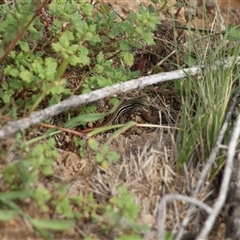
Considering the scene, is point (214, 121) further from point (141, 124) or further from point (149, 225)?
point (149, 225)

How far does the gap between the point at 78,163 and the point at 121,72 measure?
546mm

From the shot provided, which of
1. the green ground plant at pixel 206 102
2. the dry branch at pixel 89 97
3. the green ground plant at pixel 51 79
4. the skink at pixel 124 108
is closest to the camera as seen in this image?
the green ground plant at pixel 51 79

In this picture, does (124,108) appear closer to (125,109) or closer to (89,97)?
(125,109)

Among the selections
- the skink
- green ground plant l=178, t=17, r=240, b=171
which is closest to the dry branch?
green ground plant l=178, t=17, r=240, b=171

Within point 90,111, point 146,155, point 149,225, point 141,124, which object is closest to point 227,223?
point 149,225

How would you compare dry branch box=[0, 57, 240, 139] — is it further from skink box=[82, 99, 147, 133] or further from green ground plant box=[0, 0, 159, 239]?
skink box=[82, 99, 147, 133]

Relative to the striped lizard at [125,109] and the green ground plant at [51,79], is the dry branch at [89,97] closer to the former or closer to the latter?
the green ground plant at [51,79]

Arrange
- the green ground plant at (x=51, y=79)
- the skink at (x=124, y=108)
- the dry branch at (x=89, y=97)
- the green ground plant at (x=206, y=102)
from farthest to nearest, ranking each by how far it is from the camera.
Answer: the skink at (x=124, y=108)
the green ground plant at (x=206, y=102)
the dry branch at (x=89, y=97)
the green ground plant at (x=51, y=79)

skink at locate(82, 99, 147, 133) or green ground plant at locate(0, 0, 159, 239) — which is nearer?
green ground plant at locate(0, 0, 159, 239)

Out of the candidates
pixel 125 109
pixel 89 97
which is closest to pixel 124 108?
pixel 125 109

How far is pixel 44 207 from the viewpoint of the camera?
78.5 inches

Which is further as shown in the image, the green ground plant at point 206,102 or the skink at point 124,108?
the skink at point 124,108

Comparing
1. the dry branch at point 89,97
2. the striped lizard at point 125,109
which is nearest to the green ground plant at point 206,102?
the dry branch at point 89,97

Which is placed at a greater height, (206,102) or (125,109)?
(206,102)
